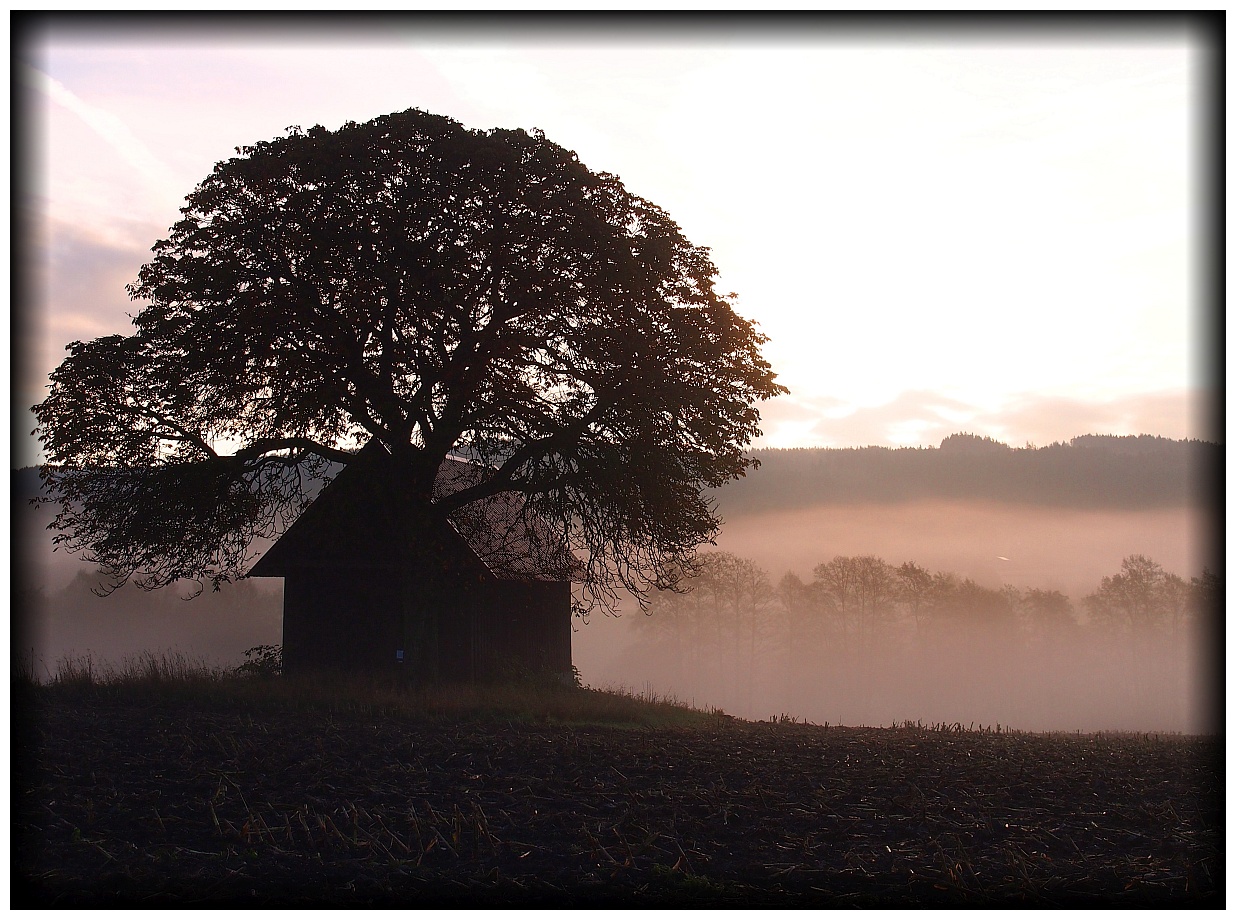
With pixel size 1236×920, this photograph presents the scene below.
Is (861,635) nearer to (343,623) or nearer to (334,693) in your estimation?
Answer: (343,623)

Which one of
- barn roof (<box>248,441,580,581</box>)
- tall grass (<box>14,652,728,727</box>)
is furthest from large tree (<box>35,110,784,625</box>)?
tall grass (<box>14,652,728,727</box>)

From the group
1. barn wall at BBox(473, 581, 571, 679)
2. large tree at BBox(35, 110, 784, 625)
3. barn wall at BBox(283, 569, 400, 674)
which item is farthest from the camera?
barn wall at BBox(473, 581, 571, 679)

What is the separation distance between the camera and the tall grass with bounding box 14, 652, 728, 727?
16.5m

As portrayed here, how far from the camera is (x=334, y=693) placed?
59.3 feet

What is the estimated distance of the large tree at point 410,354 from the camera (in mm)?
19141

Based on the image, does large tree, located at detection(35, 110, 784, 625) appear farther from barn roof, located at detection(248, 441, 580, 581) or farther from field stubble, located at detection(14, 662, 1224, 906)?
field stubble, located at detection(14, 662, 1224, 906)

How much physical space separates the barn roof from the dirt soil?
A: 8.58 meters

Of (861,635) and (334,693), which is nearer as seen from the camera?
(334,693)

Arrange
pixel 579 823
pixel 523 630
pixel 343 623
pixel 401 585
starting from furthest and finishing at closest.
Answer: pixel 523 630
pixel 343 623
pixel 401 585
pixel 579 823

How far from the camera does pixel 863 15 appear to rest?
9.00m

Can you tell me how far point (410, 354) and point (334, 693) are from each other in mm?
7557

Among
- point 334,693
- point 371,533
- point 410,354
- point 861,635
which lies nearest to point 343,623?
point 371,533

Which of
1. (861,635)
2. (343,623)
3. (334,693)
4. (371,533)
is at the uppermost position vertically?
(371,533)

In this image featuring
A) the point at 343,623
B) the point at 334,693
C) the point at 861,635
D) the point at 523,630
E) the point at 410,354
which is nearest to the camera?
the point at 334,693
